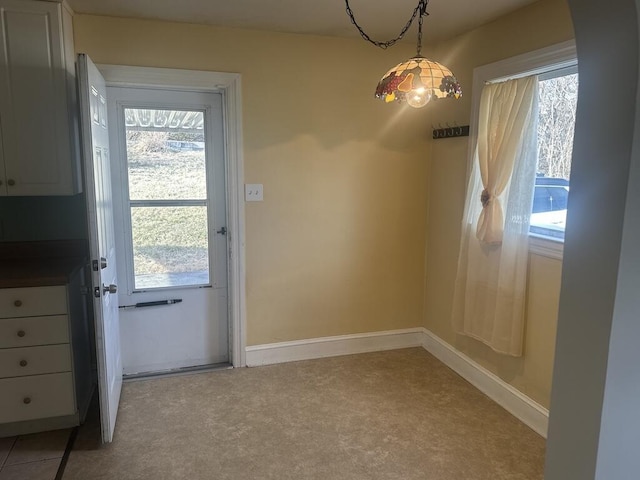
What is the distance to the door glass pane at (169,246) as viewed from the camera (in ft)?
10.3

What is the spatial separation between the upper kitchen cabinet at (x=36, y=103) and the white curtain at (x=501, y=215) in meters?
2.38

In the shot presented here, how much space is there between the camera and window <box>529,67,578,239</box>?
2389 millimetres

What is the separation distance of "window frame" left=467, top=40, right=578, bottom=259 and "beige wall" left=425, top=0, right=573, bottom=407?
0.04 metres

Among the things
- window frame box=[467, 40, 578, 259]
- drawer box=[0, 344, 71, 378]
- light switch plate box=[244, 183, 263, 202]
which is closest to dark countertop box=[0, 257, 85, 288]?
drawer box=[0, 344, 71, 378]

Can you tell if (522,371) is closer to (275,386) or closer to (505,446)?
(505,446)

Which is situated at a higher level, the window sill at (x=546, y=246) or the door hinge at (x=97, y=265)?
the window sill at (x=546, y=246)

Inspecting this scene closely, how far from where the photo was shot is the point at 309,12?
2.67m

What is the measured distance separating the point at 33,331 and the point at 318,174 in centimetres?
199

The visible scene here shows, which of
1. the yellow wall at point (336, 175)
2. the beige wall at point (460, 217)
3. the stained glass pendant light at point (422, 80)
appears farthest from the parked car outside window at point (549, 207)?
the stained glass pendant light at point (422, 80)

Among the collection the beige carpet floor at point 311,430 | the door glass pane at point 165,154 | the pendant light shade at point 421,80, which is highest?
the pendant light shade at point 421,80

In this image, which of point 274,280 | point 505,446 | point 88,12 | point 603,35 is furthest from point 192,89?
point 505,446

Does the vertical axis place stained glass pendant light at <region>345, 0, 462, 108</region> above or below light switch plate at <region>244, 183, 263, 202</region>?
above

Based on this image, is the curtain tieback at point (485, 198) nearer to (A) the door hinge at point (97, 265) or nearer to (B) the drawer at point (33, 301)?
(A) the door hinge at point (97, 265)

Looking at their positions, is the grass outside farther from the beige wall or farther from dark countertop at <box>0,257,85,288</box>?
the beige wall
